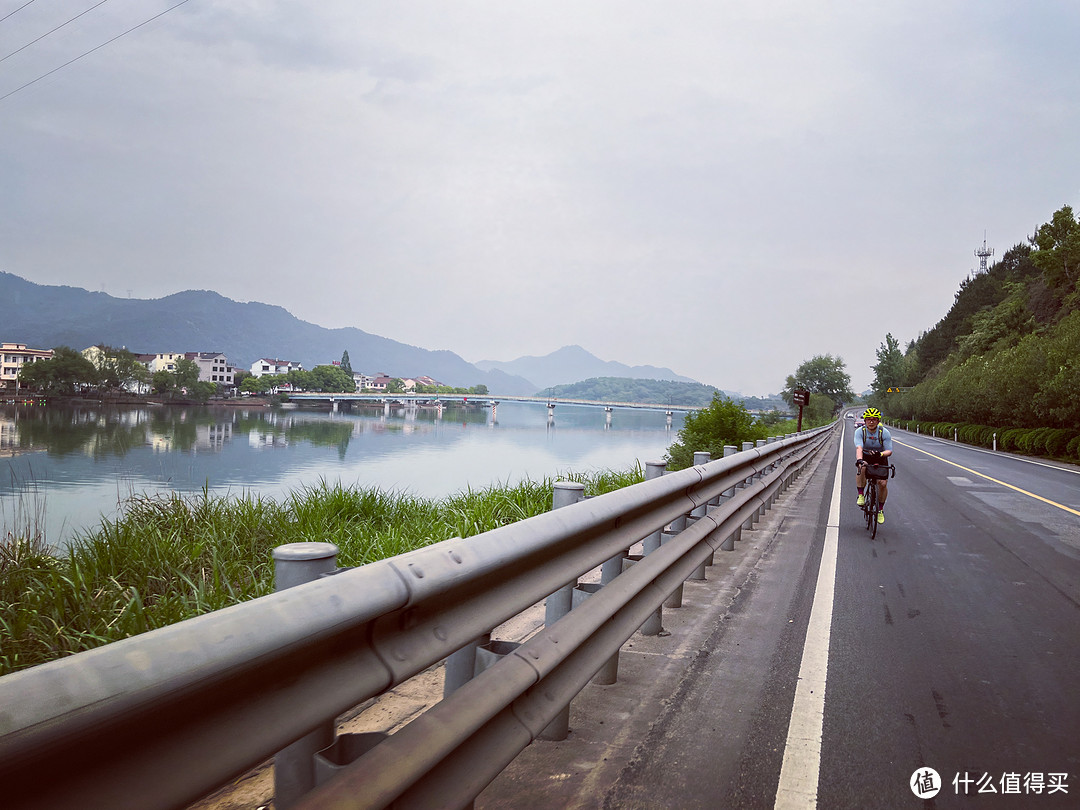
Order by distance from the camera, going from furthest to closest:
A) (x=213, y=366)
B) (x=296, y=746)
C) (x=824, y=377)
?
1. (x=824, y=377)
2. (x=213, y=366)
3. (x=296, y=746)

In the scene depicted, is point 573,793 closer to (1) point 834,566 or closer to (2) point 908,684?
(2) point 908,684

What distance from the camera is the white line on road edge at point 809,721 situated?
2.73 meters

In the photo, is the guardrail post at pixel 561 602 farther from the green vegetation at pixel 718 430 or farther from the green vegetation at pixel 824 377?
the green vegetation at pixel 824 377

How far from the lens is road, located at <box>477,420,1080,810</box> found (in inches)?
109

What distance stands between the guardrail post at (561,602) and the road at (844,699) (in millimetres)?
88

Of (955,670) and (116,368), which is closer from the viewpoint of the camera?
(955,670)

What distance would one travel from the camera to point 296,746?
1.56 metres

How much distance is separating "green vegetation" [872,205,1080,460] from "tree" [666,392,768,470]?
16976mm

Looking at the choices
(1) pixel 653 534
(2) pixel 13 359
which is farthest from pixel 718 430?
(2) pixel 13 359

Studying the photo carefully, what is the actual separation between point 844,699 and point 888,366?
189758 millimetres

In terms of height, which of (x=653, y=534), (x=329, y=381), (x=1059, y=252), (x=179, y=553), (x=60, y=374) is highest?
(x=1059, y=252)

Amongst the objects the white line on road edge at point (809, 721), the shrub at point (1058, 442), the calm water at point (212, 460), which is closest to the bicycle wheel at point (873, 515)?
the white line on road edge at point (809, 721)

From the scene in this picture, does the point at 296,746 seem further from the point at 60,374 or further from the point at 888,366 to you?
the point at 888,366

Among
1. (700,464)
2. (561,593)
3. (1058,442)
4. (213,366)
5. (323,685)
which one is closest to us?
(323,685)
